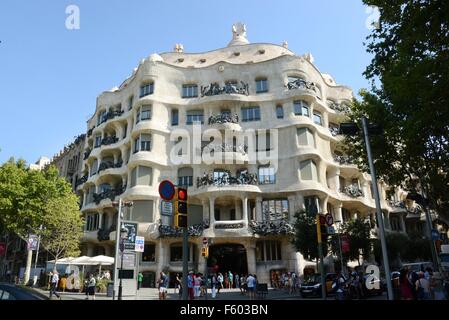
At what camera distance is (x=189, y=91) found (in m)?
41.2

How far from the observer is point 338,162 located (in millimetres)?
39812

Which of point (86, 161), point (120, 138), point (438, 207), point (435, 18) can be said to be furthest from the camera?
point (86, 161)

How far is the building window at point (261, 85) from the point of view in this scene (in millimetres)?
→ 40031

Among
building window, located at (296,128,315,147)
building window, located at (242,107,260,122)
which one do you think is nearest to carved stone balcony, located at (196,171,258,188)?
building window, located at (296,128,315,147)

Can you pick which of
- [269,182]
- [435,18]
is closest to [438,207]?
[435,18]

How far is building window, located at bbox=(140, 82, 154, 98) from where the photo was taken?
4025 cm

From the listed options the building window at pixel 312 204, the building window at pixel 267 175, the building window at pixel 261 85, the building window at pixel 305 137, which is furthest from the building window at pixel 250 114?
the building window at pixel 312 204

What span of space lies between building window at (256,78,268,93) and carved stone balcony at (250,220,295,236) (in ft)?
47.2

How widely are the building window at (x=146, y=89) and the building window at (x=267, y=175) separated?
47.7ft

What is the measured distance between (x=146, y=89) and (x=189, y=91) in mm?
4641

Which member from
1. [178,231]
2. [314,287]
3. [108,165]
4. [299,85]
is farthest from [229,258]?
[299,85]

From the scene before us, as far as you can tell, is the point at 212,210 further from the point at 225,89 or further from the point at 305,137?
the point at 225,89
